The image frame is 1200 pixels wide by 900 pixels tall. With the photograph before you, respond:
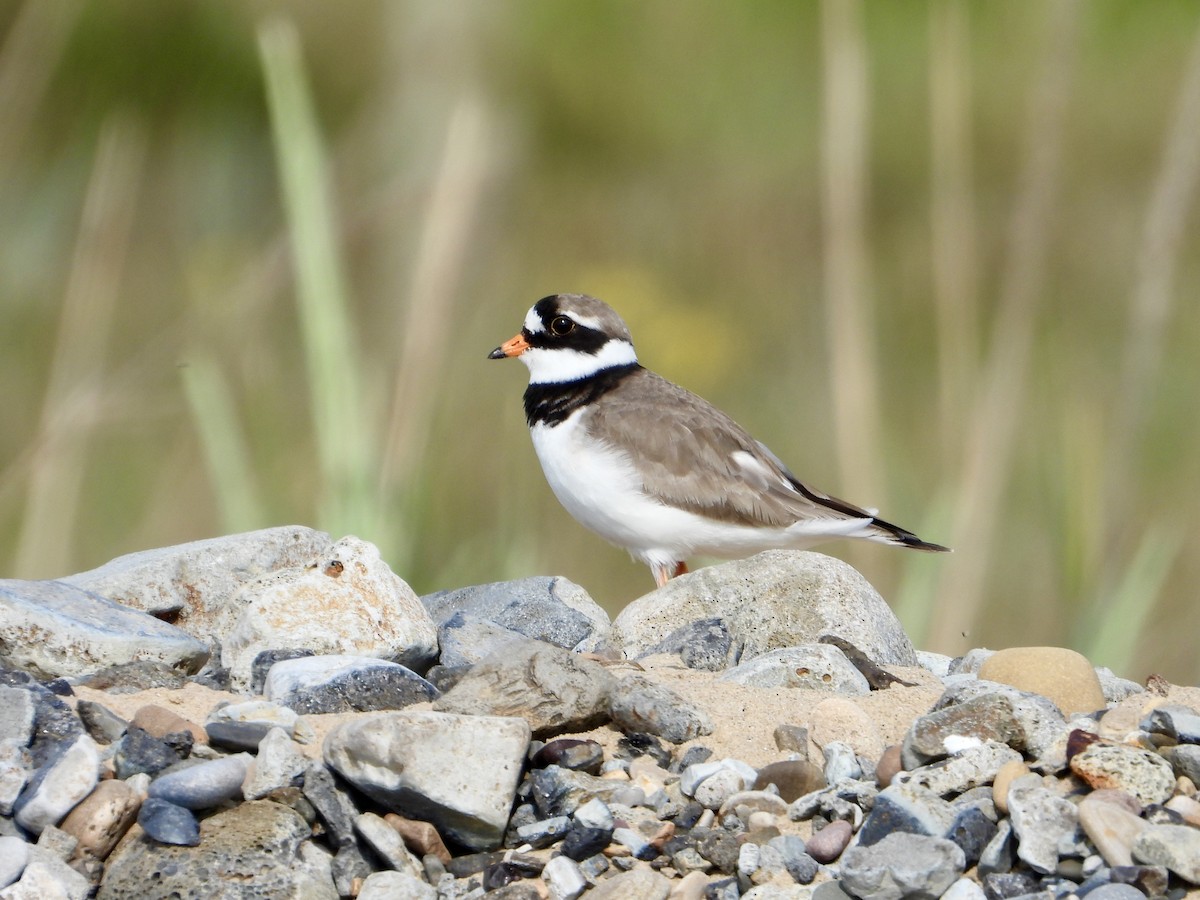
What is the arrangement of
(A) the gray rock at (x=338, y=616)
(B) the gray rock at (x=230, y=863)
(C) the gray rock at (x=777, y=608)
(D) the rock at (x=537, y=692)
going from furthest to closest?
(C) the gray rock at (x=777, y=608)
(A) the gray rock at (x=338, y=616)
(D) the rock at (x=537, y=692)
(B) the gray rock at (x=230, y=863)

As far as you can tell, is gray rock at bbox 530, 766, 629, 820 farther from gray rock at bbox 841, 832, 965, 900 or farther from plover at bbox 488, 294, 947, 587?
plover at bbox 488, 294, 947, 587

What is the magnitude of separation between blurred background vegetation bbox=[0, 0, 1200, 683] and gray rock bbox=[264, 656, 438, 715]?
3.62ft

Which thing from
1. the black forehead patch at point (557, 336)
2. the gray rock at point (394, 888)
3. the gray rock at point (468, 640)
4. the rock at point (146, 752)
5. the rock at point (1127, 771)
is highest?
the black forehead patch at point (557, 336)

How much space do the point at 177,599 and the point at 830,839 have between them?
1.50 m

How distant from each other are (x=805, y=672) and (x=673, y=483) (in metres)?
1.32

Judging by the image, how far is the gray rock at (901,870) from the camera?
185 centimetres

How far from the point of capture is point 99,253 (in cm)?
405

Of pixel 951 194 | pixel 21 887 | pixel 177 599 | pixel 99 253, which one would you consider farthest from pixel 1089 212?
pixel 21 887

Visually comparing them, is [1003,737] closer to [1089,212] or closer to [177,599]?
[177,599]

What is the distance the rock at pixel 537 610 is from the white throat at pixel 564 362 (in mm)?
1030

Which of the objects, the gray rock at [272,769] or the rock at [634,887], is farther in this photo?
the gray rock at [272,769]

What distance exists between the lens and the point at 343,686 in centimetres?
235

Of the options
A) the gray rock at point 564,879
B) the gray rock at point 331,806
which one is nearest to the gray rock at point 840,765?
the gray rock at point 564,879

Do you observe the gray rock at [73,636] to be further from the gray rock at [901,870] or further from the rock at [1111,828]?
the rock at [1111,828]
